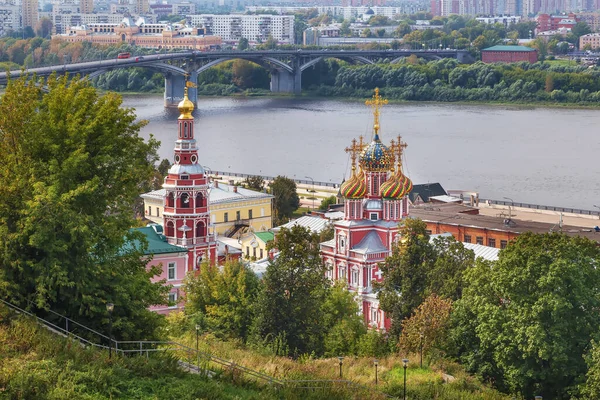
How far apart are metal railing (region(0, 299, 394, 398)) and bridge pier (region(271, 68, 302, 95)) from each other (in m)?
46.2

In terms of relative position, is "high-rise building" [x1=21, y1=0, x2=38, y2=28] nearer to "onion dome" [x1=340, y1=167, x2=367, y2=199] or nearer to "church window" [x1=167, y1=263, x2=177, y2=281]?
"church window" [x1=167, y1=263, x2=177, y2=281]

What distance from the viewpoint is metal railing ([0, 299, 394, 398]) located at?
7.96m

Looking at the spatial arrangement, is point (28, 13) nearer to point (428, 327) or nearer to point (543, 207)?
point (543, 207)

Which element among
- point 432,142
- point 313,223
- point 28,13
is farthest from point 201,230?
point 28,13

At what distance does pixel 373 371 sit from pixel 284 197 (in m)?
12.2

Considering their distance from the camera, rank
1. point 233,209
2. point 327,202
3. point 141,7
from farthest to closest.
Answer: point 141,7, point 327,202, point 233,209

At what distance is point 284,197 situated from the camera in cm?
2164

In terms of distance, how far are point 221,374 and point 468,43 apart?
6081cm

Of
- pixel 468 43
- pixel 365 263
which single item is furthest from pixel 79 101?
pixel 468 43

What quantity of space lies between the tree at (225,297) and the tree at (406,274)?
1195mm

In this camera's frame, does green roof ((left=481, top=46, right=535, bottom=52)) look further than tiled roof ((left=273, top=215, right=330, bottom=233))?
Yes

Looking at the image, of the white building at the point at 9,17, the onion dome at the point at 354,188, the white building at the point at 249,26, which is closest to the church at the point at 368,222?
the onion dome at the point at 354,188

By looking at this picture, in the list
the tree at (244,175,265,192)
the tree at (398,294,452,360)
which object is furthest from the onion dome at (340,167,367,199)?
the tree at (244,175,265,192)

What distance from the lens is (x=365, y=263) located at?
1438 cm
